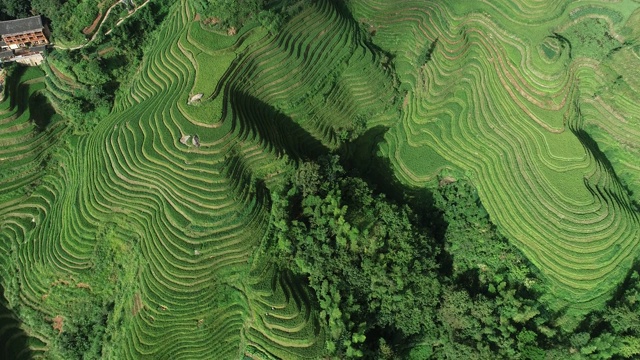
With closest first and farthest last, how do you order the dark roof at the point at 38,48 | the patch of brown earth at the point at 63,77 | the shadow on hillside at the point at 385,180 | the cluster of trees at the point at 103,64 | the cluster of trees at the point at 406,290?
the cluster of trees at the point at 406,290
the shadow on hillside at the point at 385,180
the cluster of trees at the point at 103,64
the patch of brown earth at the point at 63,77
the dark roof at the point at 38,48

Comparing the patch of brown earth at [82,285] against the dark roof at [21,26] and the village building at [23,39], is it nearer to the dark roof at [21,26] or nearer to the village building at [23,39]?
the village building at [23,39]

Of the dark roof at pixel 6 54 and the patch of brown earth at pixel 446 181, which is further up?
the patch of brown earth at pixel 446 181

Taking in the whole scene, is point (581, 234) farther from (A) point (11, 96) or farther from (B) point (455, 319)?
(A) point (11, 96)

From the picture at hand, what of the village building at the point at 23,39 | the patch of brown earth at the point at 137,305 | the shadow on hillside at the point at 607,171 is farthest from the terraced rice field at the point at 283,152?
the village building at the point at 23,39

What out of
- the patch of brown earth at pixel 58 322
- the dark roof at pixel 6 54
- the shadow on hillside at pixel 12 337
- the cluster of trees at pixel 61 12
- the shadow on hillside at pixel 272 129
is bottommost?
the shadow on hillside at pixel 12 337

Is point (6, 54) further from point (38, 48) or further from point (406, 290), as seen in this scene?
point (406, 290)

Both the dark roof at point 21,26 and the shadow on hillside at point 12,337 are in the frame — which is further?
the dark roof at point 21,26

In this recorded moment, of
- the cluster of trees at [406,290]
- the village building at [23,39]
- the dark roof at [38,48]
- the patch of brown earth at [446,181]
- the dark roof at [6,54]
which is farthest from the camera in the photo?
the dark roof at [38,48]

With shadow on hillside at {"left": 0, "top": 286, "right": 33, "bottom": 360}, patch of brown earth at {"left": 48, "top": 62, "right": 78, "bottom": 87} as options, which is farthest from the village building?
shadow on hillside at {"left": 0, "top": 286, "right": 33, "bottom": 360}
